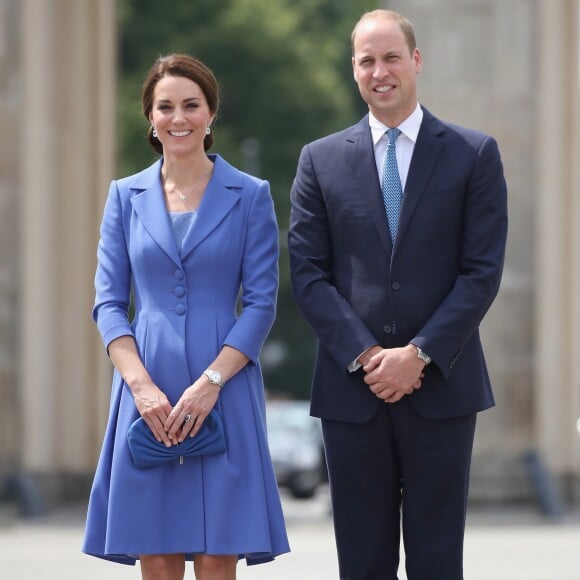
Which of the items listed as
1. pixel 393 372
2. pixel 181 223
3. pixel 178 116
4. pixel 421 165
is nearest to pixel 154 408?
pixel 181 223

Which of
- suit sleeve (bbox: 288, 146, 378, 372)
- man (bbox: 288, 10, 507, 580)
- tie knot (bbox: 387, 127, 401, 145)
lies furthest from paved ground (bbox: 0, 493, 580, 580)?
tie knot (bbox: 387, 127, 401, 145)

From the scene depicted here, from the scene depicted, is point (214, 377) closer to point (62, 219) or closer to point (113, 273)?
point (113, 273)

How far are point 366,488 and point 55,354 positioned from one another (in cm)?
969

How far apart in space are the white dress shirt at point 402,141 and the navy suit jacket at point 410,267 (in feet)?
0.14

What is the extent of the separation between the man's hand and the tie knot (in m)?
0.80

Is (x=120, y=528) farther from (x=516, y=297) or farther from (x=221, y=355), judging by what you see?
(x=516, y=297)

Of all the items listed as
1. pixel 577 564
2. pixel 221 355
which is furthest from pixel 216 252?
pixel 577 564

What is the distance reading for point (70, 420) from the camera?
1567cm

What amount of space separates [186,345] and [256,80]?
110 feet

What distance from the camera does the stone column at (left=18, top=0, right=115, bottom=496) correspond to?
1472 centimetres

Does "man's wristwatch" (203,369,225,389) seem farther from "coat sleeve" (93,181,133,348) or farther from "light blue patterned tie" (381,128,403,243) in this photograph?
"light blue patterned tie" (381,128,403,243)

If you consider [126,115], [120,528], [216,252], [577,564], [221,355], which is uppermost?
[126,115]

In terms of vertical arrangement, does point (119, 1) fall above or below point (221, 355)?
above

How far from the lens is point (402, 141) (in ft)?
20.0
